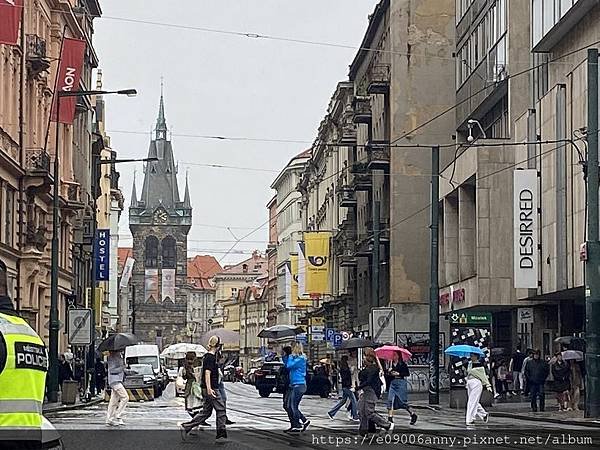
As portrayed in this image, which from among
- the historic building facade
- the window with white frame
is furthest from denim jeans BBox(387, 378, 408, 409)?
the window with white frame

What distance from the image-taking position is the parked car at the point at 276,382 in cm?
5906

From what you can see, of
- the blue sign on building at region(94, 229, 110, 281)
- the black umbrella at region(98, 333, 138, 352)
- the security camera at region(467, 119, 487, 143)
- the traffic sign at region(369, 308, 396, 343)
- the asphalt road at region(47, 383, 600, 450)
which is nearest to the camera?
the asphalt road at region(47, 383, 600, 450)

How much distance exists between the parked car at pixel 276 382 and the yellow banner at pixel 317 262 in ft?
41.8

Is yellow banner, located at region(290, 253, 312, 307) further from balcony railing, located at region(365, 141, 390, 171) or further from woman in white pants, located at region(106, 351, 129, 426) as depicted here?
woman in white pants, located at region(106, 351, 129, 426)

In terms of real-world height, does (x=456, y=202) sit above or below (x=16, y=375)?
above

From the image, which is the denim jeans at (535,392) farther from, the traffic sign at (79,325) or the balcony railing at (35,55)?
the balcony railing at (35,55)

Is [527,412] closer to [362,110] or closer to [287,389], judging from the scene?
[287,389]

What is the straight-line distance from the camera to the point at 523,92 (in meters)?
50.2

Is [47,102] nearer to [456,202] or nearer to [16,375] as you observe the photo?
[456,202]

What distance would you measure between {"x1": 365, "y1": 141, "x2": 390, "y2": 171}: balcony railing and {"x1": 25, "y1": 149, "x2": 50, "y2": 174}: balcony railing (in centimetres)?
2161

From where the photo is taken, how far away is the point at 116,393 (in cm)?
2836

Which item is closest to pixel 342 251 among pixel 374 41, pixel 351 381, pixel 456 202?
pixel 374 41

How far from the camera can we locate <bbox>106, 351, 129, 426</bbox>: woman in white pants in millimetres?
28250

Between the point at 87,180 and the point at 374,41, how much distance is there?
18.2 m
